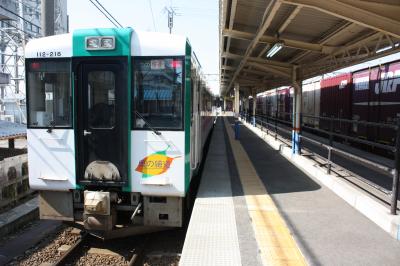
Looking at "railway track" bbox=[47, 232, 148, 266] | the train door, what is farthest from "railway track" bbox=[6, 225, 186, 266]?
the train door

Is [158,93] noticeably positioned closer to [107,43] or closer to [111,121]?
[111,121]

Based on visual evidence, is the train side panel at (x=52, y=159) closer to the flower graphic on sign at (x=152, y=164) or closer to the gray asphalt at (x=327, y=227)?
the flower graphic on sign at (x=152, y=164)

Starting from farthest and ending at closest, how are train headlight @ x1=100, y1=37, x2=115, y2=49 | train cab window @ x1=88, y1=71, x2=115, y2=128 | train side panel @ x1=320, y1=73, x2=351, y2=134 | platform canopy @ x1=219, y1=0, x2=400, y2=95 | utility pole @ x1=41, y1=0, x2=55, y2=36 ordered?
train side panel @ x1=320, y1=73, x2=351, y2=134 < utility pole @ x1=41, y1=0, x2=55, y2=36 < platform canopy @ x1=219, y1=0, x2=400, y2=95 < train cab window @ x1=88, y1=71, x2=115, y2=128 < train headlight @ x1=100, y1=37, x2=115, y2=49

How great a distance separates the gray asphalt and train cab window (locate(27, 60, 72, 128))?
3.68 meters

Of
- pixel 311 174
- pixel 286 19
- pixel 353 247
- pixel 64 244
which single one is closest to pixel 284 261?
pixel 353 247

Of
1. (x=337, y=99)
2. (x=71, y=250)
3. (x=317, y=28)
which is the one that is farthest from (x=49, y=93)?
(x=337, y=99)

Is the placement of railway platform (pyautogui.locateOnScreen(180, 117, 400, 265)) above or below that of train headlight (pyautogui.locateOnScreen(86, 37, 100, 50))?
below

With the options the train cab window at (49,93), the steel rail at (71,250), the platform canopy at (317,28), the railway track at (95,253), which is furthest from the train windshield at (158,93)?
the platform canopy at (317,28)

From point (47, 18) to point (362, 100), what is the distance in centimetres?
1098

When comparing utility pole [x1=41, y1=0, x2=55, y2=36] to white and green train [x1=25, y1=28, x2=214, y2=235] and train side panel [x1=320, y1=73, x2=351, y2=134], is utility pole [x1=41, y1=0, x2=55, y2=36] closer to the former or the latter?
white and green train [x1=25, y1=28, x2=214, y2=235]

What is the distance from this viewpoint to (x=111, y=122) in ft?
18.2

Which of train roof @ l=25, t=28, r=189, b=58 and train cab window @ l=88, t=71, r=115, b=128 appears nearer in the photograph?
train roof @ l=25, t=28, r=189, b=58

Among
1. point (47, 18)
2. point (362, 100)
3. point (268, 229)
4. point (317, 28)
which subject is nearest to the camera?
point (268, 229)

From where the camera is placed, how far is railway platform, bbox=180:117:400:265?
4137 mm
